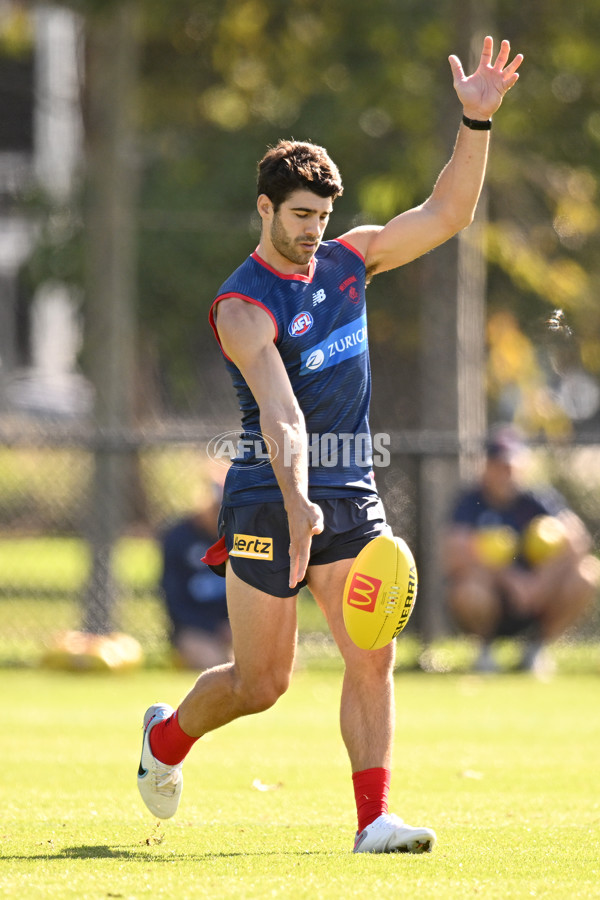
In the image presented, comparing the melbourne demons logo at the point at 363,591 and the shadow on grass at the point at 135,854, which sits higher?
the melbourne demons logo at the point at 363,591

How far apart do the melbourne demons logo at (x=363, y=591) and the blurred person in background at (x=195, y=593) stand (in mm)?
6334

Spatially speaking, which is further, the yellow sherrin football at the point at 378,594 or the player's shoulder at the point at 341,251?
the player's shoulder at the point at 341,251

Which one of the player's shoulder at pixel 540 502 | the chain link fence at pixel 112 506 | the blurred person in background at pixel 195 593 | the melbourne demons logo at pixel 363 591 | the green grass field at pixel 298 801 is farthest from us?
the chain link fence at pixel 112 506

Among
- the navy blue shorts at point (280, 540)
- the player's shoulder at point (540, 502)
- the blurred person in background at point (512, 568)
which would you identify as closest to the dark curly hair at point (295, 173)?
the navy blue shorts at point (280, 540)

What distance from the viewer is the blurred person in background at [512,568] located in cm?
1117

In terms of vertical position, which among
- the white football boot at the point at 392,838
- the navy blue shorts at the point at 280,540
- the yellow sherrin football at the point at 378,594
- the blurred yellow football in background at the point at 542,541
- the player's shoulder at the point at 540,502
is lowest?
the white football boot at the point at 392,838

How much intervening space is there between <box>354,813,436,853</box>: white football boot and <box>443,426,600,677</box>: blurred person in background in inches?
259

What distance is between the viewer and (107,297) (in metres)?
13.0

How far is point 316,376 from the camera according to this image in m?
4.95

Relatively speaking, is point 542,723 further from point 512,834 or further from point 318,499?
point 318,499

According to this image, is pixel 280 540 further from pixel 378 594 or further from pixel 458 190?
pixel 458 190

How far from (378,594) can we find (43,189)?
457 inches

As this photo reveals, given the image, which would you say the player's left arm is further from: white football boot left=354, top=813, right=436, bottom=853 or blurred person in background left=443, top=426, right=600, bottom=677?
blurred person in background left=443, top=426, right=600, bottom=677

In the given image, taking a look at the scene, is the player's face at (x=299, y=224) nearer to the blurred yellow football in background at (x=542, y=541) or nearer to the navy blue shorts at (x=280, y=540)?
the navy blue shorts at (x=280, y=540)
